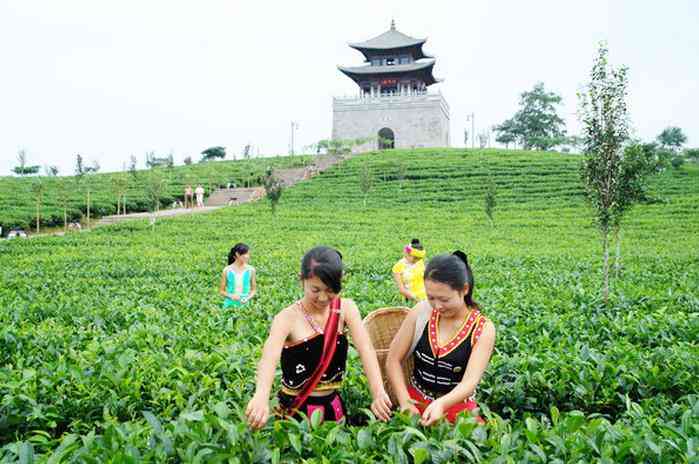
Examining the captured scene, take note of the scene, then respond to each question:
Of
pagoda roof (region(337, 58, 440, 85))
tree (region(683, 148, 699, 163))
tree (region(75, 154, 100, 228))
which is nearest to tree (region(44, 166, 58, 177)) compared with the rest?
tree (region(75, 154, 100, 228))

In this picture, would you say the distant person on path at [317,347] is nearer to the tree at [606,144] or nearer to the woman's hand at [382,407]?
the woman's hand at [382,407]

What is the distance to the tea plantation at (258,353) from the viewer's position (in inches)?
106

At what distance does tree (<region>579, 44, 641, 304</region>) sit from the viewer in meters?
9.64

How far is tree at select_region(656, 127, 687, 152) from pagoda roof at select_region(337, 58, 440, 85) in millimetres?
27852

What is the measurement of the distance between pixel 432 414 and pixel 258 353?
2.21 metres

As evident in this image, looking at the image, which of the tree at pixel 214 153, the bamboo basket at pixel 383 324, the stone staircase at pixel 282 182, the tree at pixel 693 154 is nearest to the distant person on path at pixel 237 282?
the bamboo basket at pixel 383 324

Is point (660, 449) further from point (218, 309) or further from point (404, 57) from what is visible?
point (404, 57)

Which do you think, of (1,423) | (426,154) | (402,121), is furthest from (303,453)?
(402,121)

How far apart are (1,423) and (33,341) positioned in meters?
1.84

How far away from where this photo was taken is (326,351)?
120 inches

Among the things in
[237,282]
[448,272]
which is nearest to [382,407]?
[448,272]

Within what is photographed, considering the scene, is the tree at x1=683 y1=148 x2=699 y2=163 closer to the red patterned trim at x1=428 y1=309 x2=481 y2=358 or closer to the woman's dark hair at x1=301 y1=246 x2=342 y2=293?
the red patterned trim at x1=428 y1=309 x2=481 y2=358

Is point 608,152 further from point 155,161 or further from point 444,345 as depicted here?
point 155,161

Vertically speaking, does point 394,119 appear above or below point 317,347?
above
